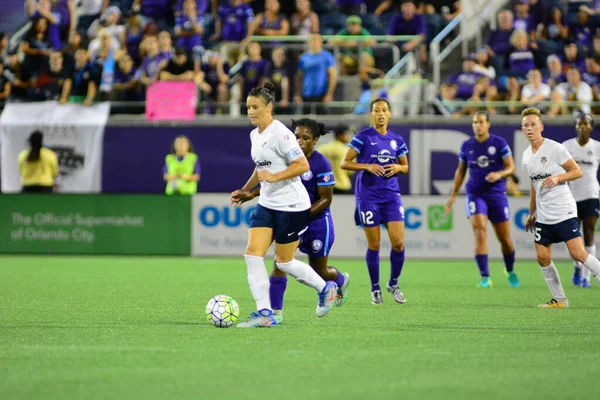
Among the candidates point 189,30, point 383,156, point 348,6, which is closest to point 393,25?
point 348,6

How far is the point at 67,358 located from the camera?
755 centimetres

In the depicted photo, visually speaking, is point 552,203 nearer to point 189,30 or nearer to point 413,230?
point 413,230

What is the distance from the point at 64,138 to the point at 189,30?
3692 millimetres

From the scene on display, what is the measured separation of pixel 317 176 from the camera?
413 inches

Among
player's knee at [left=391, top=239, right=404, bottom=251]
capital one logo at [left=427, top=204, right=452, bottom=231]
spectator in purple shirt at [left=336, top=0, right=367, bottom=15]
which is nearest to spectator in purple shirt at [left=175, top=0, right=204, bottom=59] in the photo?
spectator in purple shirt at [left=336, top=0, right=367, bottom=15]

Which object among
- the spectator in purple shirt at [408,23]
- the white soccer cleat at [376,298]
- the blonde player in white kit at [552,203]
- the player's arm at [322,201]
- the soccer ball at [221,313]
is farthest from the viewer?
the spectator in purple shirt at [408,23]

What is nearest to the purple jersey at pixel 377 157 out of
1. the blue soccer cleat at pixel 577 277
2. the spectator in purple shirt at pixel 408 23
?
the blue soccer cleat at pixel 577 277

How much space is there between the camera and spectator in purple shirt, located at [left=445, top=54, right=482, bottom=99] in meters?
23.4

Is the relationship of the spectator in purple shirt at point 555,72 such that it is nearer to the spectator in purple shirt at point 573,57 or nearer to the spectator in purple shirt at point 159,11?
the spectator in purple shirt at point 573,57

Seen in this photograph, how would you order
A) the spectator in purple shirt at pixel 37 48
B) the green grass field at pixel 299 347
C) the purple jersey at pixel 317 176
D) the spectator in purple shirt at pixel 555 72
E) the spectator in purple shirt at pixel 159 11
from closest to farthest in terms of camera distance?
the green grass field at pixel 299 347 → the purple jersey at pixel 317 176 → the spectator in purple shirt at pixel 555 72 → the spectator in purple shirt at pixel 37 48 → the spectator in purple shirt at pixel 159 11

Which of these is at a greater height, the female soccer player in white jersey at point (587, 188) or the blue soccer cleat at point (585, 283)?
the female soccer player in white jersey at point (587, 188)

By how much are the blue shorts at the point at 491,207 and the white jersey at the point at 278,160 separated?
246 inches

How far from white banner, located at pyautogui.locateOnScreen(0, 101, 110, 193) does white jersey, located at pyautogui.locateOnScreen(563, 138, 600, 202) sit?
11.3 metres

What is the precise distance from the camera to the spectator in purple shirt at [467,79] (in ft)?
76.9
